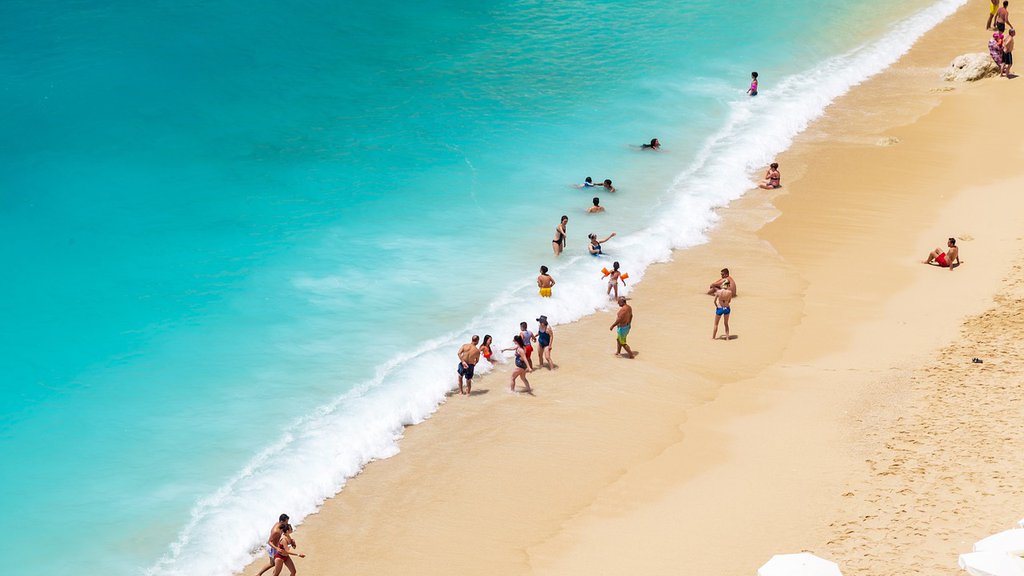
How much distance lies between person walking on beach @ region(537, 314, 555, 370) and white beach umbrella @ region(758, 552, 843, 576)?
23.5 feet

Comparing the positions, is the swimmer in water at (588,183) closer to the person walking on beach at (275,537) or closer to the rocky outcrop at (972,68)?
the rocky outcrop at (972,68)

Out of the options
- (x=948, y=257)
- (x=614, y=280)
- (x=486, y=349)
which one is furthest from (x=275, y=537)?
(x=948, y=257)

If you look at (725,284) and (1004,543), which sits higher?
(725,284)

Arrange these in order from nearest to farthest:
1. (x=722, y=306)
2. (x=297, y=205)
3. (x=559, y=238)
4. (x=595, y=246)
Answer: (x=722, y=306) → (x=595, y=246) → (x=559, y=238) → (x=297, y=205)

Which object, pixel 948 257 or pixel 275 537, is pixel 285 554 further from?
pixel 948 257

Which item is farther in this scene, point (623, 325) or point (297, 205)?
point (297, 205)

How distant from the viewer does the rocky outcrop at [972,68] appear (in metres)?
32.9

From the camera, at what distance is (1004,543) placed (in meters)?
11.7

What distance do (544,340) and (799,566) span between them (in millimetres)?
7589

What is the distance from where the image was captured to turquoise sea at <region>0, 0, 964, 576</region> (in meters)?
16.8

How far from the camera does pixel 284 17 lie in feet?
123

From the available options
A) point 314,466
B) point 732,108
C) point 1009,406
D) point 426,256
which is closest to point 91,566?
point 314,466

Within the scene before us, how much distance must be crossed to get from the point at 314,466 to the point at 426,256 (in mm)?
7849

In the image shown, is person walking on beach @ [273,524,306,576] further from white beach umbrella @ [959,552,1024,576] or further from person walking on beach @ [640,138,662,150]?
person walking on beach @ [640,138,662,150]
